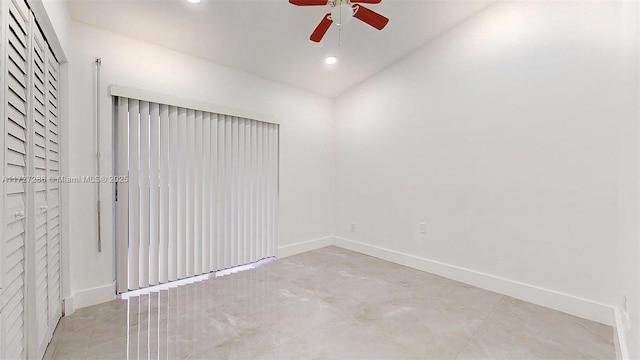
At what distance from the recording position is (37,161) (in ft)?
5.08

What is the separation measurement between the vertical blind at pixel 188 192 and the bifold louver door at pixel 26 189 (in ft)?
2.08

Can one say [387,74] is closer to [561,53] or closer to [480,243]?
[561,53]

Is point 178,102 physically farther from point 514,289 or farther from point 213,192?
point 514,289

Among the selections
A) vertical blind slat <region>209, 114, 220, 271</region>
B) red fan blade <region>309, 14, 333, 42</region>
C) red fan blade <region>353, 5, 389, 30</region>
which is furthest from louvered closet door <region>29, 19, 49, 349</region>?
red fan blade <region>353, 5, 389, 30</region>

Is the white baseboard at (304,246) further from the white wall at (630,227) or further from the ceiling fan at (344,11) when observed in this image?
the white wall at (630,227)

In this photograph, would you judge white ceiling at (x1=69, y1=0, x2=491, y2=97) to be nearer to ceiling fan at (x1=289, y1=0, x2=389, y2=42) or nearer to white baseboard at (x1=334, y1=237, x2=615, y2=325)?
ceiling fan at (x1=289, y1=0, x2=389, y2=42)

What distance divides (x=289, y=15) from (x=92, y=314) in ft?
10.2

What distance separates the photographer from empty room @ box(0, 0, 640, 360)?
5.56 feet

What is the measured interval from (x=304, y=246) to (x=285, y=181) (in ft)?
3.38

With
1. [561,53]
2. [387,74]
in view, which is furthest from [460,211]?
[387,74]

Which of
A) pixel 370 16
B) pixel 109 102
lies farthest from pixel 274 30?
pixel 109 102

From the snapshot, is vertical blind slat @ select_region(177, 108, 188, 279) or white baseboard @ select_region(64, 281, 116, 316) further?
vertical blind slat @ select_region(177, 108, 188, 279)

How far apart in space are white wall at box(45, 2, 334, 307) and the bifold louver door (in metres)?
0.37

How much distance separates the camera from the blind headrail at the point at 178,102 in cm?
240
